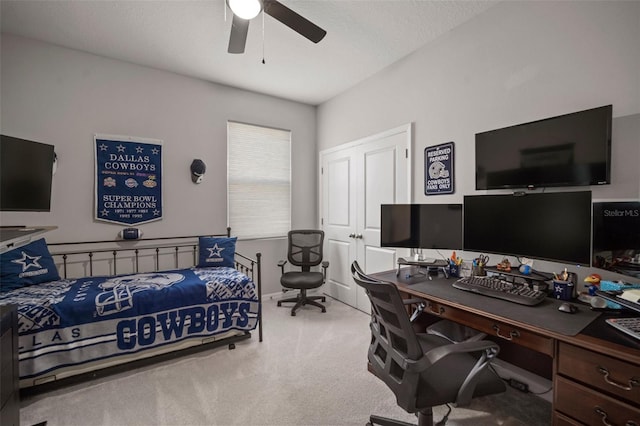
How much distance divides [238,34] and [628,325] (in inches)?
105

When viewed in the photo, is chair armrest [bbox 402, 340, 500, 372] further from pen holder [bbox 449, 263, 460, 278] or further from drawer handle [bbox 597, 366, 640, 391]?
pen holder [bbox 449, 263, 460, 278]

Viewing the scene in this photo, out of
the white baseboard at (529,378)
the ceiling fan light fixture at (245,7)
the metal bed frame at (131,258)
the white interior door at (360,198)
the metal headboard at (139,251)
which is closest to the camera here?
the ceiling fan light fixture at (245,7)

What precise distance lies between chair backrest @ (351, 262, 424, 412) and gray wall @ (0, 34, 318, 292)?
8.77ft

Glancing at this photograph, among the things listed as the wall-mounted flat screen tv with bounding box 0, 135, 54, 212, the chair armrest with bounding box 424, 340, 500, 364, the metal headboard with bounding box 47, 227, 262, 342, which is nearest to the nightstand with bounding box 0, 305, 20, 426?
the wall-mounted flat screen tv with bounding box 0, 135, 54, 212

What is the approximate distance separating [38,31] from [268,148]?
2.41 m

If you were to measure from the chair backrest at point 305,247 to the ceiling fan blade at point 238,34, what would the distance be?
7.42ft

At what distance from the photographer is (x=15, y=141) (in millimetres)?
1748

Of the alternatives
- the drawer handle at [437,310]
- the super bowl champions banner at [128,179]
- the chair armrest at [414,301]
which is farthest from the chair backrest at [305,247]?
the drawer handle at [437,310]

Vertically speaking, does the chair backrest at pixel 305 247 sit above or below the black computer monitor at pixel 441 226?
below

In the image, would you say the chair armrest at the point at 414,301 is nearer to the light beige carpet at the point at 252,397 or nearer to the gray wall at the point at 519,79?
the light beige carpet at the point at 252,397

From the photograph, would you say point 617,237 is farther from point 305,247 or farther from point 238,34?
point 305,247

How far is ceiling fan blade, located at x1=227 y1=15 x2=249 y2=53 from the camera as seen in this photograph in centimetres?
194

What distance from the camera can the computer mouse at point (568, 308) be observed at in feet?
4.66

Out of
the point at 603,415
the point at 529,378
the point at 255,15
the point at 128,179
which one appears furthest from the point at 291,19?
the point at 529,378
